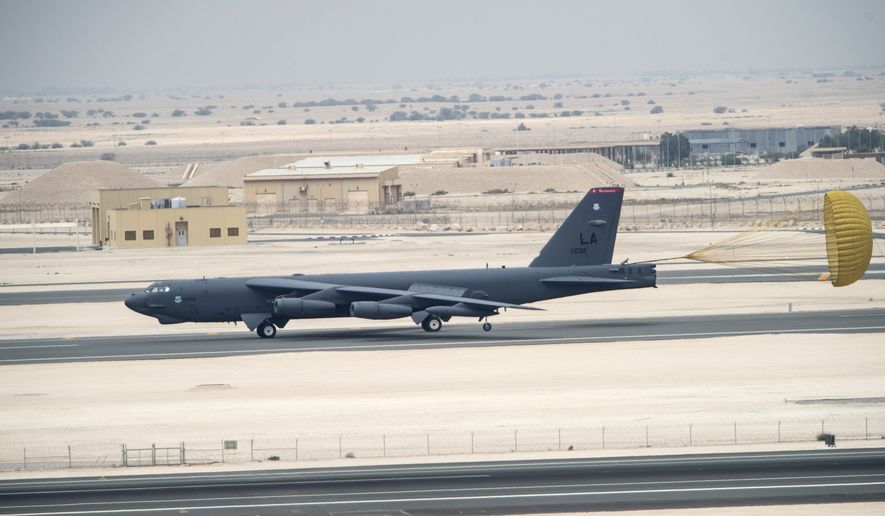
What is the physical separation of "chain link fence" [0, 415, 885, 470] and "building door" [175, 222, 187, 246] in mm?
69042

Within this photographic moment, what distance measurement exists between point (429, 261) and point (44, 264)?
28.2 m

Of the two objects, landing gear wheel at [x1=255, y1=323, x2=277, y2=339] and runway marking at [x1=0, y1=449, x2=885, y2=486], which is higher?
landing gear wheel at [x1=255, y1=323, x2=277, y2=339]

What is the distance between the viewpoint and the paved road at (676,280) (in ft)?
242

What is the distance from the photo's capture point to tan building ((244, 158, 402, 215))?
133 meters

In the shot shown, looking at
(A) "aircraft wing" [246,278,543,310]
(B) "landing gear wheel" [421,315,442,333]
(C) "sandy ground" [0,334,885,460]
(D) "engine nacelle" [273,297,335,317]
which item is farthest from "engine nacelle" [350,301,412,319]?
(C) "sandy ground" [0,334,885,460]

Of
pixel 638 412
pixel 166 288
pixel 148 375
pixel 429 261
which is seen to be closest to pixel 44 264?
pixel 429 261

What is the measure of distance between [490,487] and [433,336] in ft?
87.9

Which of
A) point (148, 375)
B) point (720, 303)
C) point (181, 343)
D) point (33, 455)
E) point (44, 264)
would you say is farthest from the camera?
point (44, 264)

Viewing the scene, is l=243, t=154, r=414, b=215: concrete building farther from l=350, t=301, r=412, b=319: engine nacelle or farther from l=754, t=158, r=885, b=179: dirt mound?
l=350, t=301, r=412, b=319: engine nacelle

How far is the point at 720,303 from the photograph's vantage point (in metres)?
66.0

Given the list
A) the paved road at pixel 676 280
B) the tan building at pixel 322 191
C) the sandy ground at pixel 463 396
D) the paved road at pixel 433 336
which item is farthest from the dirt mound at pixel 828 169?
the sandy ground at pixel 463 396

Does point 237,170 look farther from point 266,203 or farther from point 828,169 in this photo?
point 828,169

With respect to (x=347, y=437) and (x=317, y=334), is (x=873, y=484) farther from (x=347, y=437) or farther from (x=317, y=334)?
(x=317, y=334)

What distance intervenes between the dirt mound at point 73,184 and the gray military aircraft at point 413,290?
105044 mm
